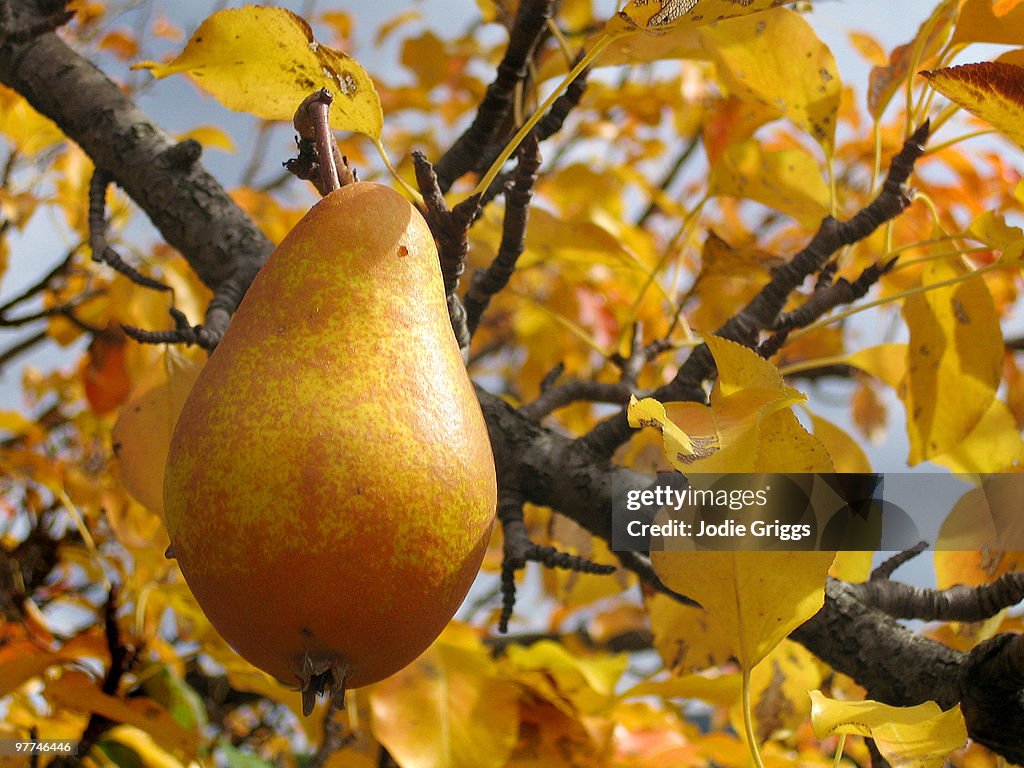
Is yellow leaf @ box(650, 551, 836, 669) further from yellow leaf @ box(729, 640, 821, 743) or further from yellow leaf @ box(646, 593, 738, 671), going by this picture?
yellow leaf @ box(729, 640, 821, 743)

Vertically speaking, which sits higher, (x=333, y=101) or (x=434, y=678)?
(x=333, y=101)

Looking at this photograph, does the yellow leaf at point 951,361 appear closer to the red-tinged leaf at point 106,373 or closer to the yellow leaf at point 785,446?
the yellow leaf at point 785,446

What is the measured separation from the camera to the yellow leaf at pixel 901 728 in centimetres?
54

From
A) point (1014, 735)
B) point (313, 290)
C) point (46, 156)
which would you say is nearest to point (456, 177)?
point (313, 290)

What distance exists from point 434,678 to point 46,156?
61.0 inches

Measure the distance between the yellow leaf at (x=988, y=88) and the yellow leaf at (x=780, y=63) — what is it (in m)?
0.25

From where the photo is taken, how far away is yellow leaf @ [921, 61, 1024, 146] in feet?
1.95

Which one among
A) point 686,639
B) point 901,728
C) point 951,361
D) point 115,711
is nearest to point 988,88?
point 951,361

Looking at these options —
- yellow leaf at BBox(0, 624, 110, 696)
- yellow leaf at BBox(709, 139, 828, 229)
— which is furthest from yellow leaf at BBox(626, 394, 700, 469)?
yellow leaf at BBox(0, 624, 110, 696)

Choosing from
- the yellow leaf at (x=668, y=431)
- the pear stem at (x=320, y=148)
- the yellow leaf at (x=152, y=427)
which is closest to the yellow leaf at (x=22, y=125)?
the yellow leaf at (x=152, y=427)

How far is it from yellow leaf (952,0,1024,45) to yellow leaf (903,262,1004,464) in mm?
215

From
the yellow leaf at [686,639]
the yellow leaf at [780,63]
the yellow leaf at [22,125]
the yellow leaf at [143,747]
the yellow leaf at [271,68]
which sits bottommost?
the yellow leaf at [143,747]

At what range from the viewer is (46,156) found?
6.12 ft

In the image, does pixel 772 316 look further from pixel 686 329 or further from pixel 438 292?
pixel 438 292
